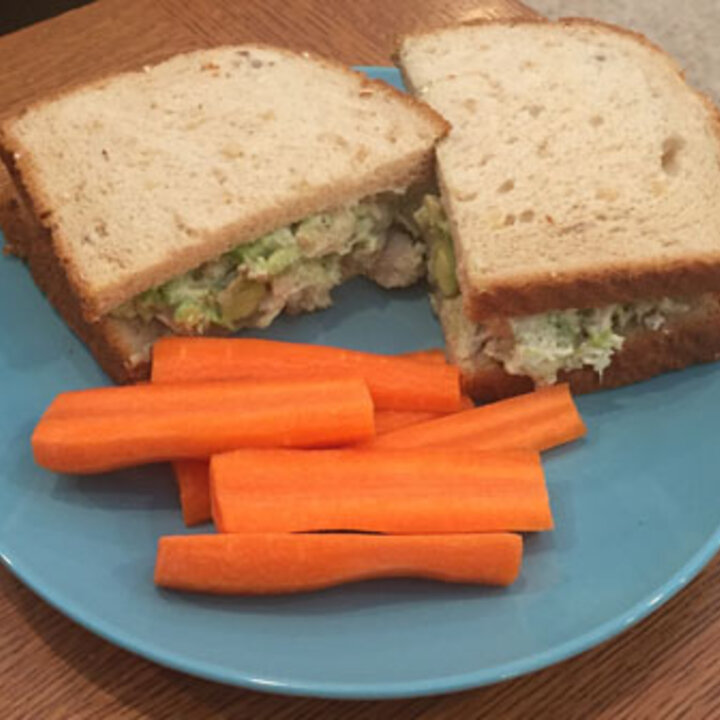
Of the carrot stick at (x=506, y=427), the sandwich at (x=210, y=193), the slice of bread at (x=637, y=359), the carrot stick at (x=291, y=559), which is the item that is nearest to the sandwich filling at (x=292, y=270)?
the sandwich at (x=210, y=193)

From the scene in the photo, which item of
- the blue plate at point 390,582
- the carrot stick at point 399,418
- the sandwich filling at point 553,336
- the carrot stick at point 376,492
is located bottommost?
the blue plate at point 390,582

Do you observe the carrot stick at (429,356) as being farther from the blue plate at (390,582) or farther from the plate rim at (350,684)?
the plate rim at (350,684)

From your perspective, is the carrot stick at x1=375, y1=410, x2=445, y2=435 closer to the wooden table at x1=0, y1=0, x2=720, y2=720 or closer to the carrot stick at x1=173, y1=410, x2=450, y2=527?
the carrot stick at x1=173, y1=410, x2=450, y2=527

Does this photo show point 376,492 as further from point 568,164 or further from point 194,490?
point 568,164

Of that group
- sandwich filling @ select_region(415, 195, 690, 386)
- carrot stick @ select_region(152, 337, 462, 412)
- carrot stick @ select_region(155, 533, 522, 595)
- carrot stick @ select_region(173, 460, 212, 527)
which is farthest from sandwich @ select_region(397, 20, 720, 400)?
carrot stick @ select_region(173, 460, 212, 527)

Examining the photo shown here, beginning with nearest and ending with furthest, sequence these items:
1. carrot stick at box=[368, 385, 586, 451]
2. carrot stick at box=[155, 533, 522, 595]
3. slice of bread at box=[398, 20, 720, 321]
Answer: carrot stick at box=[155, 533, 522, 595] < carrot stick at box=[368, 385, 586, 451] < slice of bread at box=[398, 20, 720, 321]

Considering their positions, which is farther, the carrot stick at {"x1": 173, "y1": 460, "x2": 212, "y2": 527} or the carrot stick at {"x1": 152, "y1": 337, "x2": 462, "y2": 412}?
the carrot stick at {"x1": 152, "y1": 337, "x2": 462, "y2": 412}
